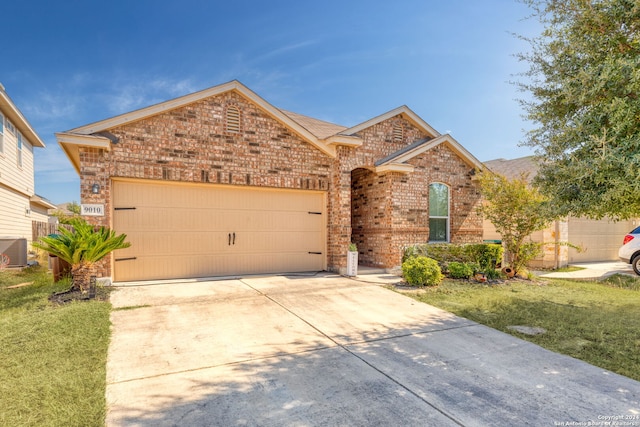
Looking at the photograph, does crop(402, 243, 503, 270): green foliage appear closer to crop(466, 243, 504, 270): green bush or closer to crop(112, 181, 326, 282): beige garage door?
crop(466, 243, 504, 270): green bush

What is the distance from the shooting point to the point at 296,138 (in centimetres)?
1042

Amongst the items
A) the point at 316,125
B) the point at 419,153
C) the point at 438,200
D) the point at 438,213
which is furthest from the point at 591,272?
the point at 316,125

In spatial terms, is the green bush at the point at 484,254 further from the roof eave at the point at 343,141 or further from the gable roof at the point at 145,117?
the gable roof at the point at 145,117

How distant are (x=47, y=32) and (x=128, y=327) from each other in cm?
1311

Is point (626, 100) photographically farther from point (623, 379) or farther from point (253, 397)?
point (253, 397)

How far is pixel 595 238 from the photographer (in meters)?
15.1

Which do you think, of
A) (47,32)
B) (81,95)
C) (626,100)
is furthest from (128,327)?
(81,95)

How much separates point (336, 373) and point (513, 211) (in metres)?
8.47

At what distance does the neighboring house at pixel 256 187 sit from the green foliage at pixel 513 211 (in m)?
1.80

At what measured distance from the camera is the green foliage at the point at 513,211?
9.84m

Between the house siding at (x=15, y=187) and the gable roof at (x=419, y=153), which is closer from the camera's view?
the gable roof at (x=419, y=153)

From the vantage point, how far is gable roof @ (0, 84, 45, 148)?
12.7 m

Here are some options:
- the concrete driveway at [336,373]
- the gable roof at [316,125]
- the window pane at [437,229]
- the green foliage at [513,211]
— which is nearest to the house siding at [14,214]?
the concrete driveway at [336,373]

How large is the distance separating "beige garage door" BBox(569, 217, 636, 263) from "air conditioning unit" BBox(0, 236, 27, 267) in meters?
21.0
